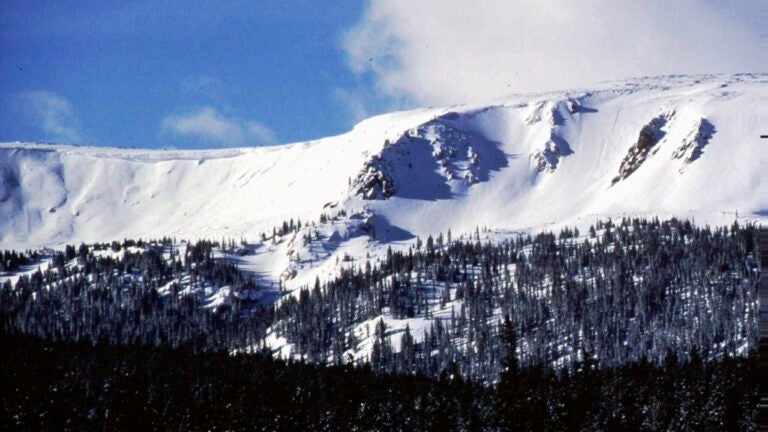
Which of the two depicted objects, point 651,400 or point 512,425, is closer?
point 512,425

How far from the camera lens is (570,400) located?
152 metres

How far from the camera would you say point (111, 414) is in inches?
5433

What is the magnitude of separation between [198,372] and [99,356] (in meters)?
15.2

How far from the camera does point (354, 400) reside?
6481 inches

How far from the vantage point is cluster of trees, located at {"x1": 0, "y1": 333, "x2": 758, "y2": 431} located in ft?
443

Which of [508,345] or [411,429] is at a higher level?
[508,345]

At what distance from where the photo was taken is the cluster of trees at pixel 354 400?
443 feet

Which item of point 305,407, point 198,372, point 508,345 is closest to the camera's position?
point 508,345

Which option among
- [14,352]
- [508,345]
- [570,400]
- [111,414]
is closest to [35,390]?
[111,414]

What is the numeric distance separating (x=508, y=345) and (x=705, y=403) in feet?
133

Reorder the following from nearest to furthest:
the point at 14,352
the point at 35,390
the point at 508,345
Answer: the point at 508,345 → the point at 35,390 → the point at 14,352

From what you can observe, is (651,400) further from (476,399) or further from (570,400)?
(476,399)

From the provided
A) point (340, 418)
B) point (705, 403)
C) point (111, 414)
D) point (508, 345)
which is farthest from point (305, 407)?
point (705, 403)

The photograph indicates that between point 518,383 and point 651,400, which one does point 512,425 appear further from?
point 651,400
